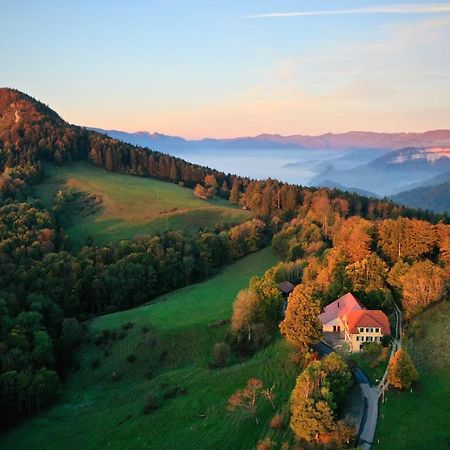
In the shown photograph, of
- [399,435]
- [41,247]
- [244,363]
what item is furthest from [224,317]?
[41,247]

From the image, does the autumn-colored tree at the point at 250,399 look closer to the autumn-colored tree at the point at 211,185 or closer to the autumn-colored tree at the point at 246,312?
the autumn-colored tree at the point at 246,312

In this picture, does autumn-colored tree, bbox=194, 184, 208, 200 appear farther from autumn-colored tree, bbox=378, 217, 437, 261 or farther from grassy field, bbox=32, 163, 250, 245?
autumn-colored tree, bbox=378, 217, 437, 261

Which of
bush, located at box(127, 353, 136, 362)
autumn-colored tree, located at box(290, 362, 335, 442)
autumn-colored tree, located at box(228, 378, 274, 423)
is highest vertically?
autumn-colored tree, located at box(290, 362, 335, 442)

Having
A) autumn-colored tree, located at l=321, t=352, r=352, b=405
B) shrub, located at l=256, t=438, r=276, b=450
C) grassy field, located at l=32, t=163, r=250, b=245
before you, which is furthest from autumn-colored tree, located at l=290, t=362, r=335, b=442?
grassy field, located at l=32, t=163, r=250, b=245

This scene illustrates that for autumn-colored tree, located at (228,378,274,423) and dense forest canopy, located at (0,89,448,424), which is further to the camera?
dense forest canopy, located at (0,89,448,424)

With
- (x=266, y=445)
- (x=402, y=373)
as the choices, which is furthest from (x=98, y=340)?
(x=402, y=373)

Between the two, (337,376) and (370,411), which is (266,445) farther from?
(370,411)

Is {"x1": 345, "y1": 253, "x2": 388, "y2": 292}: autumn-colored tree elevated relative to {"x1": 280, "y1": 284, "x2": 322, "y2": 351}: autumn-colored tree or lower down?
elevated
